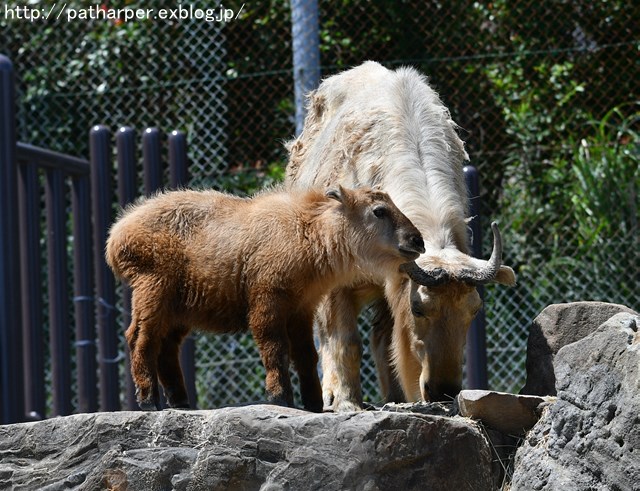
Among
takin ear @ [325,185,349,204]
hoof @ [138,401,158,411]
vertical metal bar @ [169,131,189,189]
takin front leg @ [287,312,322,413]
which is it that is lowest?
hoof @ [138,401,158,411]

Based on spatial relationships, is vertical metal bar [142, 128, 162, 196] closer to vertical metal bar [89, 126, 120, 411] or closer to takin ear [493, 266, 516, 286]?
vertical metal bar [89, 126, 120, 411]

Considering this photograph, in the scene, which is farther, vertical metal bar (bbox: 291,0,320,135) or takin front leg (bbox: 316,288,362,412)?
vertical metal bar (bbox: 291,0,320,135)

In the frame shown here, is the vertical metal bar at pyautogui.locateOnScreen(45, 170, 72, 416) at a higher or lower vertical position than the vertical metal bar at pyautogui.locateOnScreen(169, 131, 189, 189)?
lower

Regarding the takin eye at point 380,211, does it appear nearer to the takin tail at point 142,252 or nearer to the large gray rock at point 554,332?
the takin tail at point 142,252

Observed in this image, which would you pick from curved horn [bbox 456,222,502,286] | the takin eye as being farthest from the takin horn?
the takin eye

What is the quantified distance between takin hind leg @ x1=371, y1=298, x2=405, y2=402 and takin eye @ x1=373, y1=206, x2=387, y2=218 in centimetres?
130

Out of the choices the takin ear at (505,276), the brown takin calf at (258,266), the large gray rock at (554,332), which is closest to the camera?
the brown takin calf at (258,266)

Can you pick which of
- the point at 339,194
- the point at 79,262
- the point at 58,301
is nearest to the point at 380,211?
the point at 339,194

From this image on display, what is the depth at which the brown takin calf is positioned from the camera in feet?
14.5

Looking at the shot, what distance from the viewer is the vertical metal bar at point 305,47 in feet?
23.9

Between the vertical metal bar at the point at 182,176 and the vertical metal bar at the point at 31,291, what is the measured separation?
844mm

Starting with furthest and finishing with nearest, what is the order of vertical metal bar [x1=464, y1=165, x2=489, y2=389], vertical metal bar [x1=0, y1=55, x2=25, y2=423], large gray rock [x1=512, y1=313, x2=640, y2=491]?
vertical metal bar [x1=464, y1=165, x2=489, y2=389]
vertical metal bar [x1=0, y1=55, x2=25, y2=423]
large gray rock [x1=512, y1=313, x2=640, y2=491]

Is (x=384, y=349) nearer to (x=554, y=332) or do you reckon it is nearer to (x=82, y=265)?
(x=554, y=332)

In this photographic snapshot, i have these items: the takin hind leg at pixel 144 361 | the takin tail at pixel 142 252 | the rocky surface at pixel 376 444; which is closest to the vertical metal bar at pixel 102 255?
the takin tail at pixel 142 252
